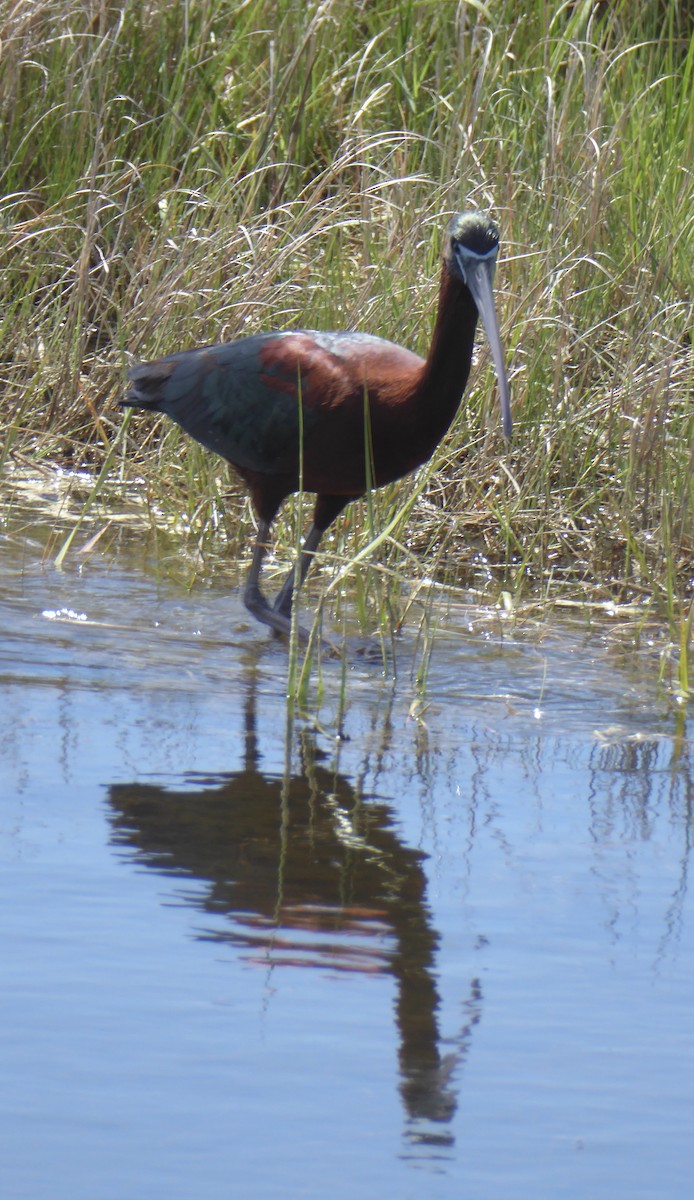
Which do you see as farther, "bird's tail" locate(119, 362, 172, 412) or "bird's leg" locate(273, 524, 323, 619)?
"bird's tail" locate(119, 362, 172, 412)

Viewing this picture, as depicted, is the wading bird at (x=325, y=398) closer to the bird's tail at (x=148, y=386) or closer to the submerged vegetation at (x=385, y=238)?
the bird's tail at (x=148, y=386)

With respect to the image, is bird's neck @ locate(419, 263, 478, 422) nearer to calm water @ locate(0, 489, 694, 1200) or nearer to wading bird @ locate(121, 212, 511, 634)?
wading bird @ locate(121, 212, 511, 634)

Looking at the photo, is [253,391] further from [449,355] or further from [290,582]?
[449,355]

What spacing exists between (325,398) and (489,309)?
52 centimetres

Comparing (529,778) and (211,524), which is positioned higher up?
(211,524)

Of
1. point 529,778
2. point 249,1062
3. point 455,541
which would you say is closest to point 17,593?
point 455,541

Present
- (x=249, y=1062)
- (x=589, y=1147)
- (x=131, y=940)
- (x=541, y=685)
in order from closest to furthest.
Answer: (x=589, y=1147), (x=249, y=1062), (x=131, y=940), (x=541, y=685)

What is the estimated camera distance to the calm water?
2.25 meters

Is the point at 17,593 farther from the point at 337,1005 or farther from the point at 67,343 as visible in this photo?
the point at 337,1005

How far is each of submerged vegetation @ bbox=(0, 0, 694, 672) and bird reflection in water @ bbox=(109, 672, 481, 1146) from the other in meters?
1.21

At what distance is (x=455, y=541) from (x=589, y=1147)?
11.9 feet

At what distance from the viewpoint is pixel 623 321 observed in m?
6.19

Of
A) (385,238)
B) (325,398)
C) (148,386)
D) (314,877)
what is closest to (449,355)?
(325,398)

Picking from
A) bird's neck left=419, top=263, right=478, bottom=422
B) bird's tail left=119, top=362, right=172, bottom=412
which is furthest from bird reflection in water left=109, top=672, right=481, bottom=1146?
bird's tail left=119, top=362, right=172, bottom=412
